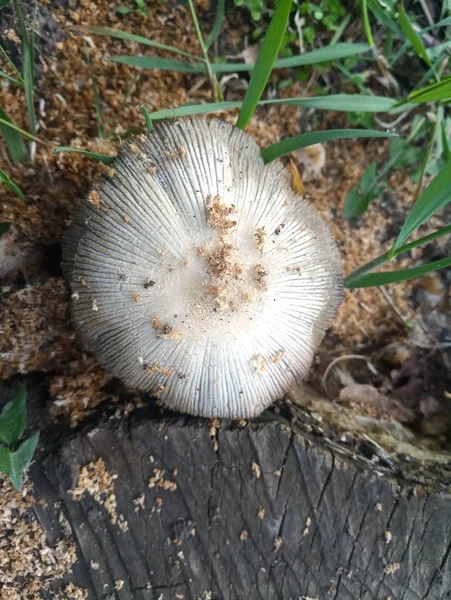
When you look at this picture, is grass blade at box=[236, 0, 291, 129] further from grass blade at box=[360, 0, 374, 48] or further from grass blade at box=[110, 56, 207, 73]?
grass blade at box=[360, 0, 374, 48]

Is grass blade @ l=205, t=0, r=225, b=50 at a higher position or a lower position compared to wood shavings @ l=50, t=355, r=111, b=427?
higher

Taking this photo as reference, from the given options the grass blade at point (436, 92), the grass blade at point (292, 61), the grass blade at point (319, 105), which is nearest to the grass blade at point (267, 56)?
the grass blade at point (319, 105)

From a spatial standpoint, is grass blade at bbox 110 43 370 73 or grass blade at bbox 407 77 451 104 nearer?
grass blade at bbox 407 77 451 104

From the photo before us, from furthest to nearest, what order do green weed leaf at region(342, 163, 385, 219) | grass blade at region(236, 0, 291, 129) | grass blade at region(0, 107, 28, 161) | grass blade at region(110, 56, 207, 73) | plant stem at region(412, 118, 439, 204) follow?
green weed leaf at region(342, 163, 385, 219)
plant stem at region(412, 118, 439, 204)
grass blade at region(110, 56, 207, 73)
grass blade at region(0, 107, 28, 161)
grass blade at region(236, 0, 291, 129)

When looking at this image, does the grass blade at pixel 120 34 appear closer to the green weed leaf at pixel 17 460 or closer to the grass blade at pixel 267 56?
the grass blade at pixel 267 56

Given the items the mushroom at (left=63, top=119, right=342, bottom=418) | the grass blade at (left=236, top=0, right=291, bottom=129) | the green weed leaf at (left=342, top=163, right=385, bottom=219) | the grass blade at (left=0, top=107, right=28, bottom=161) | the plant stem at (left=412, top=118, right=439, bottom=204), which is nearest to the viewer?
the grass blade at (left=236, top=0, right=291, bottom=129)

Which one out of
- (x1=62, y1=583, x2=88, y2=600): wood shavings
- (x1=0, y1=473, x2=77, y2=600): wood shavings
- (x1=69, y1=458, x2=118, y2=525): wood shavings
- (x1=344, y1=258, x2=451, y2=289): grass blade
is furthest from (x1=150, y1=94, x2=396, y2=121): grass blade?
(x1=62, y1=583, x2=88, y2=600): wood shavings

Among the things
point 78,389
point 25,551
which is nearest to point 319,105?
point 78,389

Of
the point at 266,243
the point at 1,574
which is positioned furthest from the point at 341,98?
the point at 1,574
